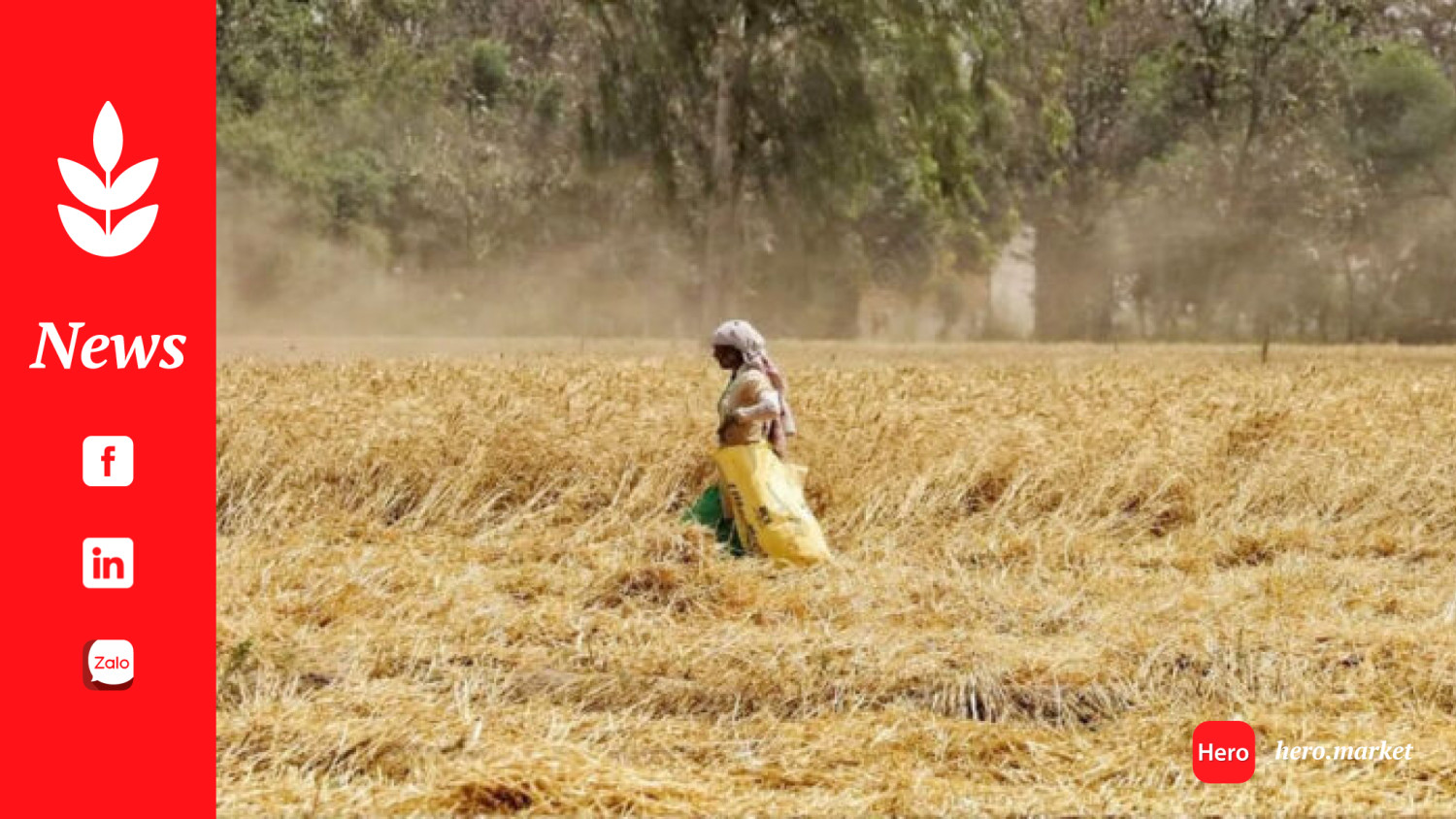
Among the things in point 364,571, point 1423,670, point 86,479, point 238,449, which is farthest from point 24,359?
point 238,449

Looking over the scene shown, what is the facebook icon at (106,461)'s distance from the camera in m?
5.60

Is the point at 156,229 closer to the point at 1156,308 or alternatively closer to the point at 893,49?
the point at 893,49

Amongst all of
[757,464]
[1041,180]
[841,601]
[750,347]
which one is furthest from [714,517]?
[1041,180]

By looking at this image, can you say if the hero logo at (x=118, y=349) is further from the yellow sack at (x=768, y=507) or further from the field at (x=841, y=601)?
the yellow sack at (x=768, y=507)

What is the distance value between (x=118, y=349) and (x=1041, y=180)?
47.6m

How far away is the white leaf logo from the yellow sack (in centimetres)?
429

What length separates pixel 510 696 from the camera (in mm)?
6957

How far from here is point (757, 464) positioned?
32.2 ft

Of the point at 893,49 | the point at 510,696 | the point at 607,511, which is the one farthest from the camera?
the point at 893,49

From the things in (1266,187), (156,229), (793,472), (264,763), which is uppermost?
(1266,187)

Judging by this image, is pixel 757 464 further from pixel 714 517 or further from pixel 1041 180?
pixel 1041 180

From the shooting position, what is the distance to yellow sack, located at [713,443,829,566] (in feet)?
31.9

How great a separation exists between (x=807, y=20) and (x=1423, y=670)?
28298 millimetres

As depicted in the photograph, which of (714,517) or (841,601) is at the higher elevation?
(714,517)
